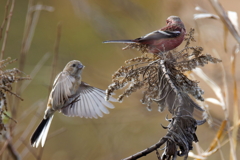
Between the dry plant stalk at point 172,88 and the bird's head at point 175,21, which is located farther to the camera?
the bird's head at point 175,21

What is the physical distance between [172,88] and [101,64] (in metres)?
4.61

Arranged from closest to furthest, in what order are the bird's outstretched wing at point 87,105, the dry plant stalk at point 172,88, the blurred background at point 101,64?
the dry plant stalk at point 172,88 → the bird's outstretched wing at point 87,105 → the blurred background at point 101,64

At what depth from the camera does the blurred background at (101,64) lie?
8.67 ft

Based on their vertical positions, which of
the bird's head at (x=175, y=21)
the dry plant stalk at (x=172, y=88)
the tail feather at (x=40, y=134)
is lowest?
the dry plant stalk at (x=172, y=88)

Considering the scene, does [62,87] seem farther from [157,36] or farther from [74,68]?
[157,36]

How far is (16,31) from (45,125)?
4578 millimetres

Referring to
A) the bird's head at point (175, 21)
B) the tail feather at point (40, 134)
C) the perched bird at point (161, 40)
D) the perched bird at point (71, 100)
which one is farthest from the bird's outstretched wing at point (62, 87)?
the bird's head at point (175, 21)

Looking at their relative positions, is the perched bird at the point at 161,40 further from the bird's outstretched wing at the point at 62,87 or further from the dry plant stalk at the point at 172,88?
the bird's outstretched wing at the point at 62,87

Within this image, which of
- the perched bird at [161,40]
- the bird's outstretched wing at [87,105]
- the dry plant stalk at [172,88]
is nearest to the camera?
the dry plant stalk at [172,88]

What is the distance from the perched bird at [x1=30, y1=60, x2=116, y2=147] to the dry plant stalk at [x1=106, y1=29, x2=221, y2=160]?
730mm

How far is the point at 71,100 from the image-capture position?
2.25 metres

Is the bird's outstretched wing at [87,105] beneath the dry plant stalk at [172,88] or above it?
above

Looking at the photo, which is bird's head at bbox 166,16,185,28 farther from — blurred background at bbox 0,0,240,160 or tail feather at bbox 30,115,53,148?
tail feather at bbox 30,115,53,148

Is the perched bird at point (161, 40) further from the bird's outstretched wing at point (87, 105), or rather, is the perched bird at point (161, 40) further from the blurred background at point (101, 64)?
the bird's outstretched wing at point (87, 105)
